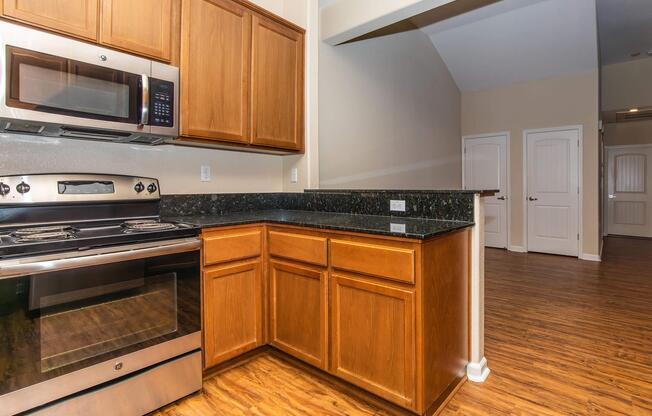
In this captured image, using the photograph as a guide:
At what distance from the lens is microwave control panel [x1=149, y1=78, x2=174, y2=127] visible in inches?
77.3

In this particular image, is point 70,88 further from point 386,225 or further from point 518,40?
point 518,40

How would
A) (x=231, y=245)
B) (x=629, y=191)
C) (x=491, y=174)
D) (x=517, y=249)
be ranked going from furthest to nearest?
(x=629, y=191), (x=491, y=174), (x=517, y=249), (x=231, y=245)

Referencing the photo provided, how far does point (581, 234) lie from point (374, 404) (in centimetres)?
485

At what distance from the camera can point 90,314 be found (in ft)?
4.95

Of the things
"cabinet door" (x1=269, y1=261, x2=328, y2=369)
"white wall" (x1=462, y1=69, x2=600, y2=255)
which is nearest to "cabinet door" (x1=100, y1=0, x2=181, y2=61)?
"cabinet door" (x1=269, y1=261, x2=328, y2=369)

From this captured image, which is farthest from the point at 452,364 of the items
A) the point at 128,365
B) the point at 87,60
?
the point at 87,60

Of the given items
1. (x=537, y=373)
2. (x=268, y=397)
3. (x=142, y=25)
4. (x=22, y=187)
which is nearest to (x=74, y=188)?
(x=22, y=187)

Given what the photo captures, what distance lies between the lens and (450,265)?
71.2 inches

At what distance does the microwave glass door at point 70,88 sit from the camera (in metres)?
1.56

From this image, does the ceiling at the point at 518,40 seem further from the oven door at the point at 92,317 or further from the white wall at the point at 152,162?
the oven door at the point at 92,317

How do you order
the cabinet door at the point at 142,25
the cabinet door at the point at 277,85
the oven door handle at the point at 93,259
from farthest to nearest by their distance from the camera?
the cabinet door at the point at 277,85
the cabinet door at the point at 142,25
the oven door handle at the point at 93,259

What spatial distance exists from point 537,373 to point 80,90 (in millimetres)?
2833

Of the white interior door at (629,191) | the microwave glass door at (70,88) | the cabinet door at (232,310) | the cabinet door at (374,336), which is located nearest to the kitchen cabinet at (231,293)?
the cabinet door at (232,310)

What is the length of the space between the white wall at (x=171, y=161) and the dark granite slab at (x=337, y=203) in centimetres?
9
